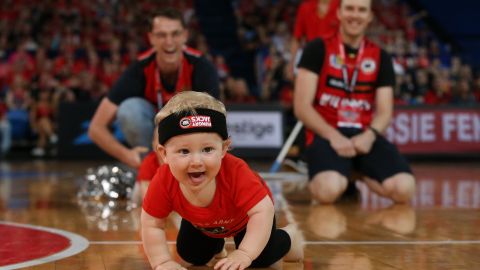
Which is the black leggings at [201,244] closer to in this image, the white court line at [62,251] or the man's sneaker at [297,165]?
the white court line at [62,251]

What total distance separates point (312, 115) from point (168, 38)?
42.6 inches

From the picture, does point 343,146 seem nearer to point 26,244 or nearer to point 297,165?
point 26,244

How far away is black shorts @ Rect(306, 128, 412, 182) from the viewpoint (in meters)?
6.03

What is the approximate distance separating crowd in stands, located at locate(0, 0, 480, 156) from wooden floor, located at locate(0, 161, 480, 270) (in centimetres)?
484

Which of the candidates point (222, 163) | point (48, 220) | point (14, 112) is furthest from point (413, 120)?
point (222, 163)

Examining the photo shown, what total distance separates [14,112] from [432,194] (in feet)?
25.6

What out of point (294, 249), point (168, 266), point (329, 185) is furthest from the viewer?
point (329, 185)

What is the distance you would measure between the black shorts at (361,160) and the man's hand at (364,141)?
9cm

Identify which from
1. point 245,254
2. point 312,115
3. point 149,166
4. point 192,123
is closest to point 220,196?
point 245,254

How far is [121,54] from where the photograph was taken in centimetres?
1517

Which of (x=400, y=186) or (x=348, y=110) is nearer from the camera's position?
(x=400, y=186)

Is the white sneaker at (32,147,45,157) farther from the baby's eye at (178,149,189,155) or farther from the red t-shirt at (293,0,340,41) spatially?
the baby's eye at (178,149,189,155)

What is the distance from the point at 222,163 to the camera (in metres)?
3.44

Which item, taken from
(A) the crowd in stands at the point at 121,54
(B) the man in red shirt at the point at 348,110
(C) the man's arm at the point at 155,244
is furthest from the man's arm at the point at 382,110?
(A) the crowd in stands at the point at 121,54
